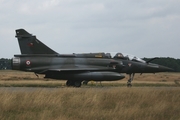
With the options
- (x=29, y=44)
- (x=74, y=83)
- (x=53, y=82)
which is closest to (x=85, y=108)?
(x=74, y=83)

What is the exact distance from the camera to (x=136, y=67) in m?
24.4

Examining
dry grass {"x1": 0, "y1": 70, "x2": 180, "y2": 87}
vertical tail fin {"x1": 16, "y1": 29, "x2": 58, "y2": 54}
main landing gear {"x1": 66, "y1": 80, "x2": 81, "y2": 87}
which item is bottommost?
dry grass {"x1": 0, "y1": 70, "x2": 180, "y2": 87}

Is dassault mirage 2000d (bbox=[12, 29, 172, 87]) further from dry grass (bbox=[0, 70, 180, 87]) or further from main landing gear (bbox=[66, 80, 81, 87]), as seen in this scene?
dry grass (bbox=[0, 70, 180, 87])

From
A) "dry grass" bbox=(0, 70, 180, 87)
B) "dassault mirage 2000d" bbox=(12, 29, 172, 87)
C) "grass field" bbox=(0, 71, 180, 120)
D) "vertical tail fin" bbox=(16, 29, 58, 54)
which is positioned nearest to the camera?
"grass field" bbox=(0, 71, 180, 120)

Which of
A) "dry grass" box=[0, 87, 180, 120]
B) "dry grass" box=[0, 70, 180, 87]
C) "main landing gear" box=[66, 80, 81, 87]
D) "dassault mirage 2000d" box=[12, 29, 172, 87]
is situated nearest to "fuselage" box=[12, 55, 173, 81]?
"dassault mirage 2000d" box=[12, 29, 172, 87]

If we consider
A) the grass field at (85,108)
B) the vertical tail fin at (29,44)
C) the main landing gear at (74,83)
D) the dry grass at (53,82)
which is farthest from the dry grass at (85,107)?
the dry grass at (53,82)

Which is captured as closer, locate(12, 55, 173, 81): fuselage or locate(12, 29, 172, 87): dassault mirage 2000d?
locate(12, 55, 173, 81): fuselage

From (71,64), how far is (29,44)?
335 cm

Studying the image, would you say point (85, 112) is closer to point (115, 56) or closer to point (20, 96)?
point (20, 96)

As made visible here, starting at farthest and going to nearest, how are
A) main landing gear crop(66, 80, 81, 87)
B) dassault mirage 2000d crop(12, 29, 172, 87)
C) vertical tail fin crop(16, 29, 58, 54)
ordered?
vertical tail fin crop(16, 29, 58, 54), main landing gear crop(66, 80, 81, 87), dassault mirage 2000d crop(12, 29, 172, 87)

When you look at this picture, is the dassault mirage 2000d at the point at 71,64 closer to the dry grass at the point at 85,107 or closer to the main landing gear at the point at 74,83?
the main landing gear at the point at 74,83

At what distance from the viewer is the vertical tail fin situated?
23.4m

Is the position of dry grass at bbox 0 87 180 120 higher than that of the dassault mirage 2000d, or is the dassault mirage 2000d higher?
the dassault mirage 2000d

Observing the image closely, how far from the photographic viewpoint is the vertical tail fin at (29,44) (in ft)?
76.6
